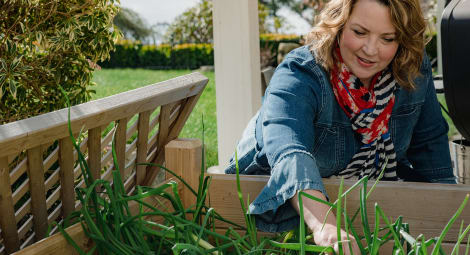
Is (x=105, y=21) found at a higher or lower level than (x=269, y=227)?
higher

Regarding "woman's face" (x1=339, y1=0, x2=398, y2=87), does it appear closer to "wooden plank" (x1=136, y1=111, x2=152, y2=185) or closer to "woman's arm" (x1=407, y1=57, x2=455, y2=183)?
"woman's arm" (x1=407, y1=57, x2=455, y2=183)

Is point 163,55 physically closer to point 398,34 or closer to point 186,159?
point 398,34

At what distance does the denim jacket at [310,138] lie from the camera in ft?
4.36

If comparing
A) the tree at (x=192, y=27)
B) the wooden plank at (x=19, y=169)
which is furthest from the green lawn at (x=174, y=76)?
the wooden plank at (x=19, y=169)

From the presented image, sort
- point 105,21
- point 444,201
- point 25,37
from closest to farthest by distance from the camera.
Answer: point 444,201 → point 25,37 → point 105,21

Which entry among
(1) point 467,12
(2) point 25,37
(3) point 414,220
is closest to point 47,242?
(3) point 414,220

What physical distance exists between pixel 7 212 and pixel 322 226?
543 mm

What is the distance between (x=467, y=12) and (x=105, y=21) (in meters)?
1.44

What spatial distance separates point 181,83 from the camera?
154 centimetres

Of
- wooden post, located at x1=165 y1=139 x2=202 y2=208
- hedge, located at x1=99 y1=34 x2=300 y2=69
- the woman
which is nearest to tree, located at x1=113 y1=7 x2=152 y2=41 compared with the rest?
hedge, located at x1=99 y1=34 x2=300 y2=69

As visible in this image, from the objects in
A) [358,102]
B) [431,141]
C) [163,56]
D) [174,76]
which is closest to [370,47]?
[358,102]

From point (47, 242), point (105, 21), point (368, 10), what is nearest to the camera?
point (47, 242)

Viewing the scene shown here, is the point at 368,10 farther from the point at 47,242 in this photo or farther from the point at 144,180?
the point at 47,242

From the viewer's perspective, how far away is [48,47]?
91.4 inches
